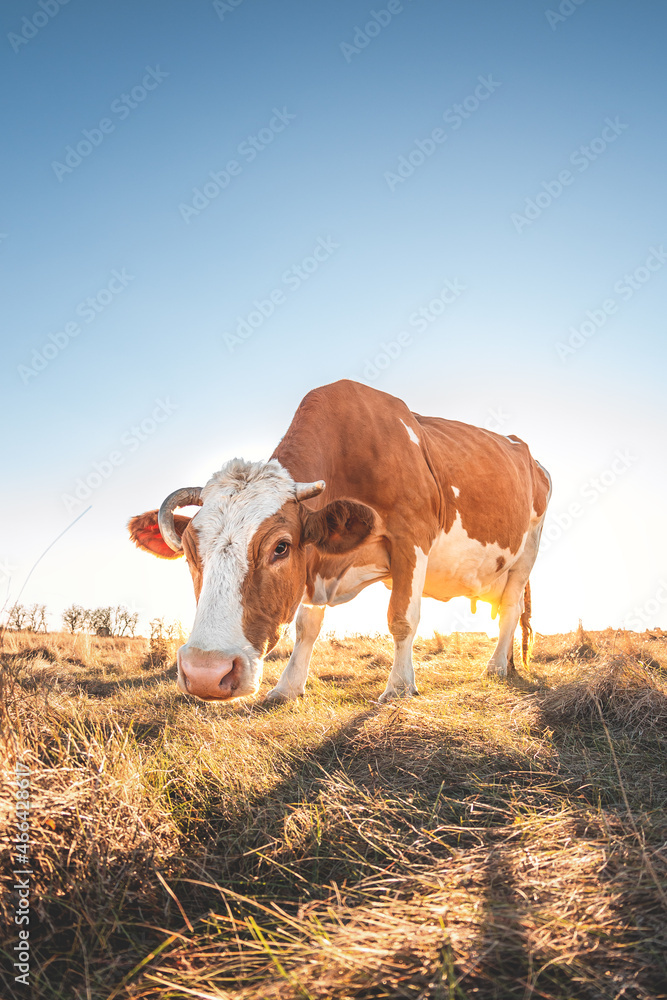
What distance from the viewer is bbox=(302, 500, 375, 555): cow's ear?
15.9 ft

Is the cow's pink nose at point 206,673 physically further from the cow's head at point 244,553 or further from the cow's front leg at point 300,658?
the cow's front leg at point 300,658

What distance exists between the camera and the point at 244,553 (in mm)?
4148

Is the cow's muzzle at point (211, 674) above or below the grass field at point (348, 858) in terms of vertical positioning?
above

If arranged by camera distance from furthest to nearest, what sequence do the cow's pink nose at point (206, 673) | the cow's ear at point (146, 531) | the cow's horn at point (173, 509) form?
1. the cow's ear at point (146, 531)
2. the cow's horn at point (173, 509)
3. the cow's pink nose at point (206, 673)

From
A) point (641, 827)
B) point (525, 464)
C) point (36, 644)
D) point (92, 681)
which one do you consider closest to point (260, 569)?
point (641, 827)

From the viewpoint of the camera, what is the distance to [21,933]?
1.84 m

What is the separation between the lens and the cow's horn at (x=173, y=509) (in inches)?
193

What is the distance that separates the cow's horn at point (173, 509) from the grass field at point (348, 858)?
1.42 metres

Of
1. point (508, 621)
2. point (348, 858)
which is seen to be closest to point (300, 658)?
point (508, 621)

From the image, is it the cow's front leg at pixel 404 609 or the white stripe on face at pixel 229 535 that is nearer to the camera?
the white stripe on face at pixel 229 535

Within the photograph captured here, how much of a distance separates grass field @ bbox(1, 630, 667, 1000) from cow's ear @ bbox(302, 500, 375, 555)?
148 centimetres

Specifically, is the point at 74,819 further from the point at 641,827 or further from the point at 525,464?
the point at 525,464

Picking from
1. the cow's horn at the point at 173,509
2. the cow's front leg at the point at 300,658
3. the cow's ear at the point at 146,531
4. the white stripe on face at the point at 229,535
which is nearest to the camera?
the white stripe on face at the point at 229,535

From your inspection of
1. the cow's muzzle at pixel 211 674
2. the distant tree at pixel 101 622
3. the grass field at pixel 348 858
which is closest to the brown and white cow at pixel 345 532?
the cow's muzzle at pixel 211 674
